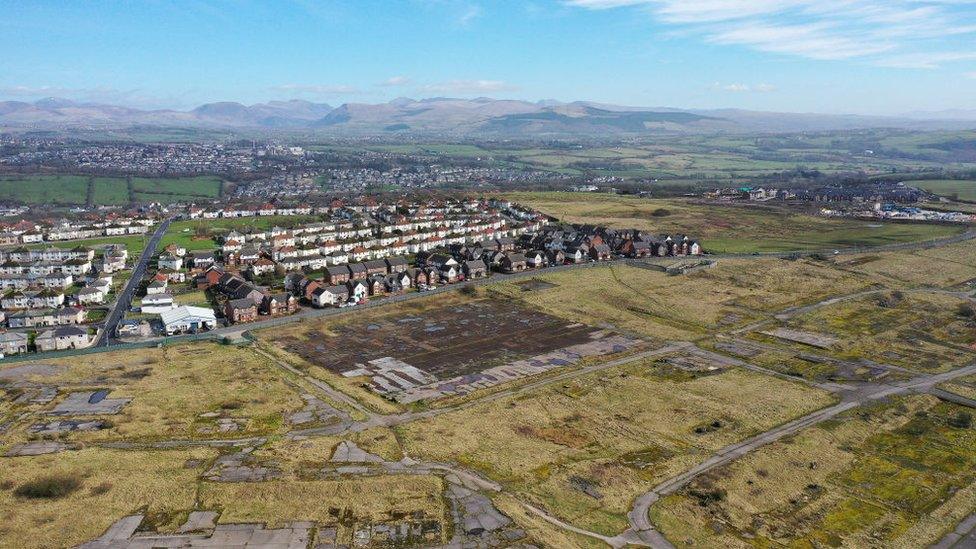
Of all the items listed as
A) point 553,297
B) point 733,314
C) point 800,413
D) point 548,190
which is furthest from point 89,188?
point 800,413

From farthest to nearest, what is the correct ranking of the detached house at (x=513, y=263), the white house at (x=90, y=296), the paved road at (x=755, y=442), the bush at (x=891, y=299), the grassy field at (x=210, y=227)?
the grassy field at (x=210, y=227) → the detached house at (x=513, y=263) → the white house at (x=90, y=296) → the bush at (x=891, y=299) → the paved road at (x=755, y=442)

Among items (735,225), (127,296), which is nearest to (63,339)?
(127,296)

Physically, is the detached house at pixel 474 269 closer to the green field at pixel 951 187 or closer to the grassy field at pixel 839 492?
the grassy field at pixel 839 492

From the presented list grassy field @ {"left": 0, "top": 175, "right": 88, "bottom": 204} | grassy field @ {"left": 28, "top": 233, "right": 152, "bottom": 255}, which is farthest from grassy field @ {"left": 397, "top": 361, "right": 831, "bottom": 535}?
grassy field @ {"left": 0, "top": 175, "right": 88, "bottom": 204}

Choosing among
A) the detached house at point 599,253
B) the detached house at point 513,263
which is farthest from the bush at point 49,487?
the detached house at point 599,253

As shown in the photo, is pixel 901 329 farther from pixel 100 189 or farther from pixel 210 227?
pixel 100 189

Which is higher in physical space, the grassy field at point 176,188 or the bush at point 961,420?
the grassy field at point 176,188
